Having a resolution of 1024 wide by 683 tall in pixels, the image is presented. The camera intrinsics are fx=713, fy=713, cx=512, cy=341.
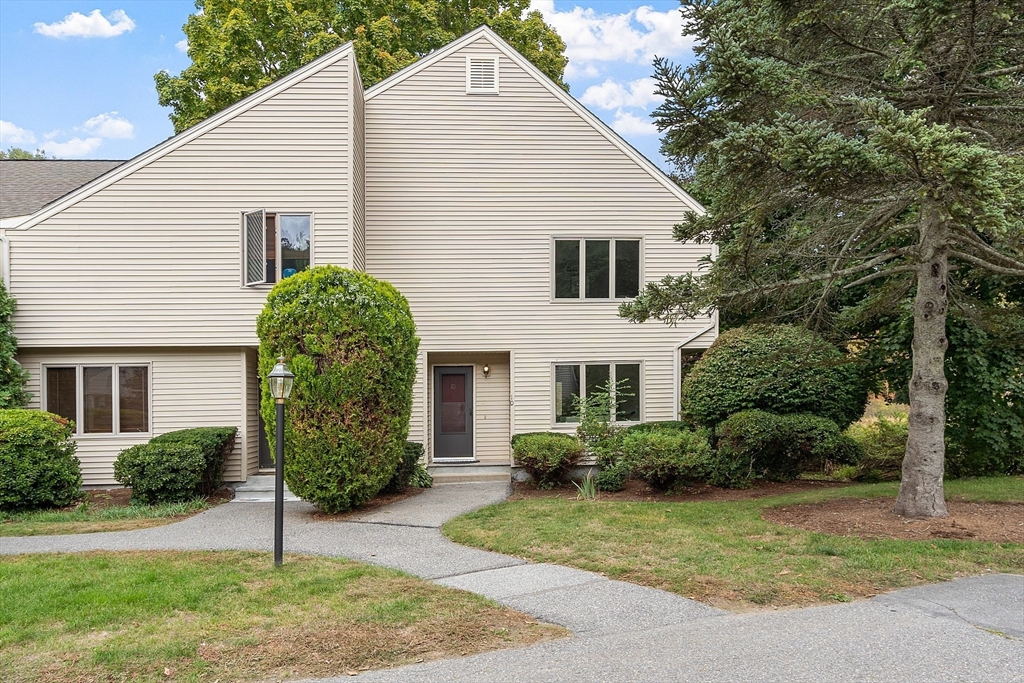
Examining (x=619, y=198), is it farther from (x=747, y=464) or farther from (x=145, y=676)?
(x=145, y=676)

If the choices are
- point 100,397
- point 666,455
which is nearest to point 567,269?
point 666,455

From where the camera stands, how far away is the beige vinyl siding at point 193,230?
38.7 ft

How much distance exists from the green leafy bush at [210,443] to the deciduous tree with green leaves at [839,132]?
672cm

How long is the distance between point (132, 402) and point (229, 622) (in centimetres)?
819

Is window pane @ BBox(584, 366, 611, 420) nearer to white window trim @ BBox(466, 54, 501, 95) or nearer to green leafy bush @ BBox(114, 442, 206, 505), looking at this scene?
white window trim @ BBox(466, 54, 501, 95)

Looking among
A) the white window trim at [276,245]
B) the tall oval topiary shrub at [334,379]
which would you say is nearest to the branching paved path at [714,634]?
the tall oval topiary shrub at [334,379]

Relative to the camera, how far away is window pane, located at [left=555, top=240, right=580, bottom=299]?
1361 cm

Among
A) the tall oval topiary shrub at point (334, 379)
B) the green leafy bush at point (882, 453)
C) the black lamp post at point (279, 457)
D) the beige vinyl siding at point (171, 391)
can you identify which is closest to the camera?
the black lamp post at point (279, 457)

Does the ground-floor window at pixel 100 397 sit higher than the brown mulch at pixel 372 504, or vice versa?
the ground-floor window at pixel 100 397

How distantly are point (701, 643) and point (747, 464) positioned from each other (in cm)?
727

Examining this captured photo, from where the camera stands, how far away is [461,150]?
44.3 ft

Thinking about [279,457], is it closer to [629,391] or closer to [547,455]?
[547,455]

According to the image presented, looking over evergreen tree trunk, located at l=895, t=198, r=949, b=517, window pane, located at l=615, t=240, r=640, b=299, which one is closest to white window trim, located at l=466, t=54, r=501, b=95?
window pane, located at l=615, t=240, r=640, b=299

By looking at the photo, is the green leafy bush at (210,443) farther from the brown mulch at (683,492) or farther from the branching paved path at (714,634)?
the brown mulch at (683,492)
